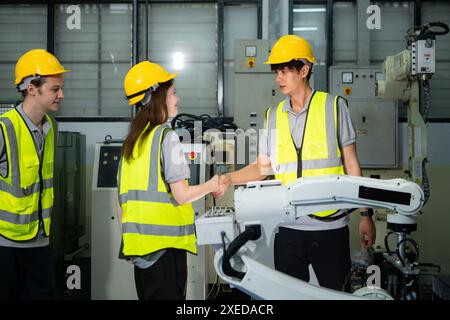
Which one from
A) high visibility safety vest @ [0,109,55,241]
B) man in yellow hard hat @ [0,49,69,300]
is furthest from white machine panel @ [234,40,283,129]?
high visibility safety vest @ [0,109,55,241]

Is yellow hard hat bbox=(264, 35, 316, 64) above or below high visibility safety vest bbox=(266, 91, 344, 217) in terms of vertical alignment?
above

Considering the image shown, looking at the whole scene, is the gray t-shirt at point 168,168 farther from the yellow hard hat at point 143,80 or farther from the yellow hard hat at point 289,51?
the yellow hard hat at point 289,51

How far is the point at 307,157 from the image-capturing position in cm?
207

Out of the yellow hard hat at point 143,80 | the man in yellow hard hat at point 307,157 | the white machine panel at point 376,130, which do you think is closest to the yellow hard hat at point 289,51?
the man in yellow hard hat at point 307,157

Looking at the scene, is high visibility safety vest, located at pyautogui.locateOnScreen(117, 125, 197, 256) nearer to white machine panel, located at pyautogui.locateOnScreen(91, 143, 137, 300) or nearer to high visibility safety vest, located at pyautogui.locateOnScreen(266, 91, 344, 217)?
high visibility safety vest, located at pyautogui.locateOnScreen(266, 91, 344, 217)

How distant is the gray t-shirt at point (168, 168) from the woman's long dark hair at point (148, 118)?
0.08m

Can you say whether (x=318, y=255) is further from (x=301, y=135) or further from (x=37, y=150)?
(x=37, y=150)

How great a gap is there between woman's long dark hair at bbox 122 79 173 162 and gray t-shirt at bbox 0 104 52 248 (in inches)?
24.3

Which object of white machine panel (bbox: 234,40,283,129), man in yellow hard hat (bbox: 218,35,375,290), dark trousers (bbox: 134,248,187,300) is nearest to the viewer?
dark trousers (bbox: 134,248,187,300)

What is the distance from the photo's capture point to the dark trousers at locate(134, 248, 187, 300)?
1783 mm

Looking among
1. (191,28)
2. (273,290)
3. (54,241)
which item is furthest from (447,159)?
(273,290)

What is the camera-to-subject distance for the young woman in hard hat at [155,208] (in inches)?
70.4

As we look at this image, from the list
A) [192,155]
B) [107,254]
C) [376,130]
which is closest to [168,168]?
[192,155]

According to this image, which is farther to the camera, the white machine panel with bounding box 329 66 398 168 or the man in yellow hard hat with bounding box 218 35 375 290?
the white machine panel with bounding box 329 66 398 168
